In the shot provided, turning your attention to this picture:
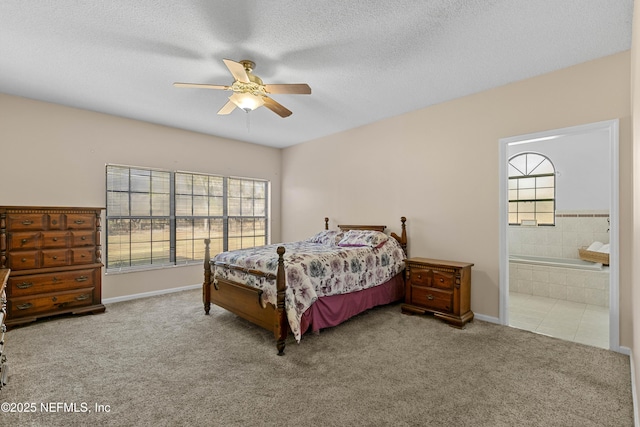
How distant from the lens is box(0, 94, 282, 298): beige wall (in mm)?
3756

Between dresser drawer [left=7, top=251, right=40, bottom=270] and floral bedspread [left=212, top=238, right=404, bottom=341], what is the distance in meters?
2.02

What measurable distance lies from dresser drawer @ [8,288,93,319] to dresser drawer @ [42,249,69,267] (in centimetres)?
36

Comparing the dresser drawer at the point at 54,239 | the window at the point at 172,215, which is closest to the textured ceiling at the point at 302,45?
the window at the point at 172,215

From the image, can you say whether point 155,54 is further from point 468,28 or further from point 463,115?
point 463,115

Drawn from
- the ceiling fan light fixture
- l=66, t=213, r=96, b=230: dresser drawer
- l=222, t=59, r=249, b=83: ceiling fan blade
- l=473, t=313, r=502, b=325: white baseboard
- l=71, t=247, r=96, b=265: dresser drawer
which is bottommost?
l=473, t=313, r=502, b=325: white baseboard

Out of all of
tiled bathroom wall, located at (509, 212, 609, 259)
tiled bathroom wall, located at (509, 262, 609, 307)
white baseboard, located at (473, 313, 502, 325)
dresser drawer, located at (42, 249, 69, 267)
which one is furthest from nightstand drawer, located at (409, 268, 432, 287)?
dresser drawer, located at (42, 249, 69, 267)

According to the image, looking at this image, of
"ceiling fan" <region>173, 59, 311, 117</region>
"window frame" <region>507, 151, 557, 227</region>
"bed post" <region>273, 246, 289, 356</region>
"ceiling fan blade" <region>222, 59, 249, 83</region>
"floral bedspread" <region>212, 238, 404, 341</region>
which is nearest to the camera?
"ceiling fan blade" <region>222, 59, 249, 83</region>

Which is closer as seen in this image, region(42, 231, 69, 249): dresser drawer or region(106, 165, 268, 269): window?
region(42, 231, 69, 249): dresser drawer

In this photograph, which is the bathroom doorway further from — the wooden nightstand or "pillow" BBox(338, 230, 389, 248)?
"pillow" BBox(338, 230, 389, 248)

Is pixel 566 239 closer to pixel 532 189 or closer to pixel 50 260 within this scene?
pixel 532 189

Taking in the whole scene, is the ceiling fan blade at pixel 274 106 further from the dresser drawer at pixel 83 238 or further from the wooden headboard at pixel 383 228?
the dresser drawer at pixel 83 238

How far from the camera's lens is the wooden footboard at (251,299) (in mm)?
2801

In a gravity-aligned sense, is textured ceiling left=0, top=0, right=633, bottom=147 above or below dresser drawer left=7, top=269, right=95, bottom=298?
above

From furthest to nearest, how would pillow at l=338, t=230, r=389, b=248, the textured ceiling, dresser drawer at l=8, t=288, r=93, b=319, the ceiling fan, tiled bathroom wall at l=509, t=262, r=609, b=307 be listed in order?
tiled bathroom wall at l=509, t=262, r=609, b=307, pillow at l=338, t=230, r=389, b=248, dresser drawer at l=8, t=288, r=93, b=319, the ceiling fan, the textured ceiling
